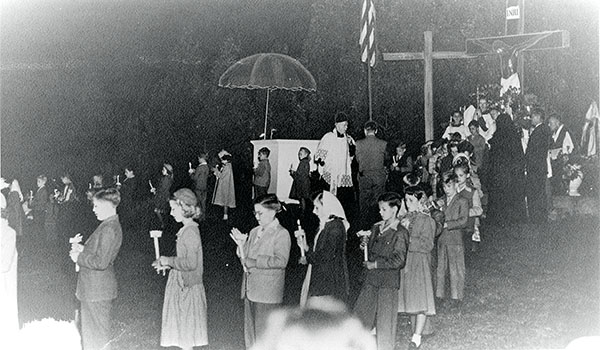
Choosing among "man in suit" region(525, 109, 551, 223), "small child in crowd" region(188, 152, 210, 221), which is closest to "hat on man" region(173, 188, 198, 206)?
"small child in crowd" region(188, 152, 210, 221)

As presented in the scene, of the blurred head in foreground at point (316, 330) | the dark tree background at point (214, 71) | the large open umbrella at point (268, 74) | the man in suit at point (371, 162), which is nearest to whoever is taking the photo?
the blurred head in foreground at point (316, 330)

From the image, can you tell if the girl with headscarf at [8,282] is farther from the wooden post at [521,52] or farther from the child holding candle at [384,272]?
the wooden post at [521,52]

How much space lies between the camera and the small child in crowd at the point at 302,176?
16.4ft

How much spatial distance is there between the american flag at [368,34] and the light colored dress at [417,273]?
3.62ft

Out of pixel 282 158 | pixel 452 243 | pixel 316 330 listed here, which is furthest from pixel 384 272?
pixel 282 158

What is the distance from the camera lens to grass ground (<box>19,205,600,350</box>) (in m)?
4.66

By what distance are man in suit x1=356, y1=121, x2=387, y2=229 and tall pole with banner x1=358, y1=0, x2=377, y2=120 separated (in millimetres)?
195

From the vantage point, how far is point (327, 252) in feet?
14.7

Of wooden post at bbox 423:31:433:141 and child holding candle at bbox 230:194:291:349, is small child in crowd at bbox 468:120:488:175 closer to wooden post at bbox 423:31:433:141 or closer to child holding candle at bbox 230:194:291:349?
wooden post at bbox 423:31:433:141

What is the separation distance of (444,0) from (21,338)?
3311mm

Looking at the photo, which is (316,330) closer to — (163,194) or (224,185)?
(224,185)

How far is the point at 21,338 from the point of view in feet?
15.3

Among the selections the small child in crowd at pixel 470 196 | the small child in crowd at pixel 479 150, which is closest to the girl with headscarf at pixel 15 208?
the small child in crowd at pixel 470 196

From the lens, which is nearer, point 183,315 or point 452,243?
point 183,315
